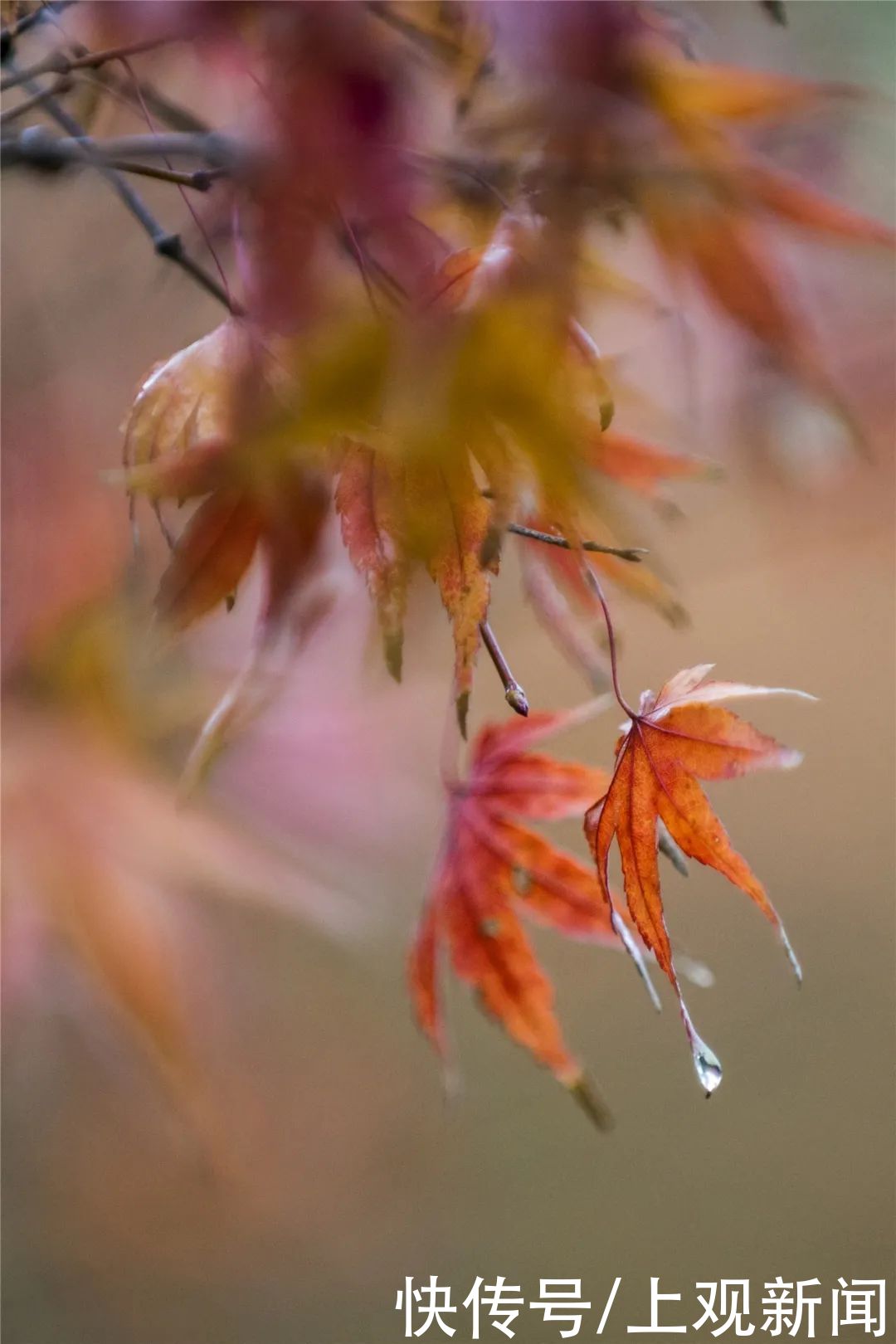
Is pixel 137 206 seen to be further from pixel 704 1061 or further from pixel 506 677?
pixel 704 1061

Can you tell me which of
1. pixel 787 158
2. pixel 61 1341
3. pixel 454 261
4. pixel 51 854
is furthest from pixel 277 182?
pixel 61 1341

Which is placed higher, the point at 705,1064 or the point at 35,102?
the point at 35,102

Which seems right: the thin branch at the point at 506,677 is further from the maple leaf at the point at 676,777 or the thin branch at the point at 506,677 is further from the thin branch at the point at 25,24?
the thin branch at the point at 25,24

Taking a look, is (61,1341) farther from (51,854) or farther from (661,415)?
(661,415)

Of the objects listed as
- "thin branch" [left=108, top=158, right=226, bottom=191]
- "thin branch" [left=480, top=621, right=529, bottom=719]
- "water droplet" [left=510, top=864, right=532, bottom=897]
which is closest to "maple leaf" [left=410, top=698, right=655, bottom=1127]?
"water droplet" [left=510, top=864, right=532, bottom=897]

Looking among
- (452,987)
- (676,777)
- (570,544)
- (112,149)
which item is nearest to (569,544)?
(570,544)

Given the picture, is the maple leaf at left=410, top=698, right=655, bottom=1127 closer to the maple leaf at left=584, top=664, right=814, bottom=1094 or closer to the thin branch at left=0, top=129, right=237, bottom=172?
the maple leaf at left=584, top=664, right=814, bottom=1094
